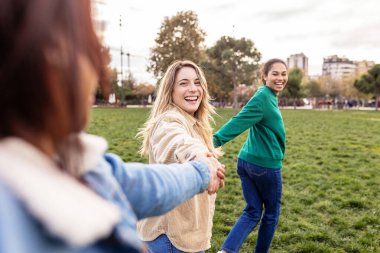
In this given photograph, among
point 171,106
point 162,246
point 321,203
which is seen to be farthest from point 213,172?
point 321,203

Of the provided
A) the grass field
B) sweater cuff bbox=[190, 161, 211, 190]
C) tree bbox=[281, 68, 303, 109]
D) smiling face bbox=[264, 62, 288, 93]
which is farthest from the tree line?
sweater cuff bbox=[190, 161, 211, 190]

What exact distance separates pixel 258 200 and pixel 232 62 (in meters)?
45.7

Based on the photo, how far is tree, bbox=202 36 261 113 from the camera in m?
48.5

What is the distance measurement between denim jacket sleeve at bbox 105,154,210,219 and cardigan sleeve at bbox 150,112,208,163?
0.56m

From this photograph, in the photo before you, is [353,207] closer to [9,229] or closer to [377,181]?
[377,181]

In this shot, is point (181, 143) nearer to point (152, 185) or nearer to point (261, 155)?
point (152, 185)

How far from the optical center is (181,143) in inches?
83.3

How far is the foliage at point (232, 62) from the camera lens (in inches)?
1911

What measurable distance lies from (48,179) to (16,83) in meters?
0.18

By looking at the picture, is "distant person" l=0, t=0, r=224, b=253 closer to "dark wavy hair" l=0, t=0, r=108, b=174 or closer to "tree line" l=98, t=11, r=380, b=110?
"dark wavy hair" l=0, t=0, r=108, b=174

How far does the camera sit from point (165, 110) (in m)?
2.79

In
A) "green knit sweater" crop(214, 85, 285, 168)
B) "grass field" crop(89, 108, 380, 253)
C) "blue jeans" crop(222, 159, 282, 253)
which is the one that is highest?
"green knit sweater" crop(214, 85, 285, 168)

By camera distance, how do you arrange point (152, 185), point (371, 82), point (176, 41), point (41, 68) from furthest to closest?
point (371, 82), point (176, 41), point (152, 185), point (41, 68)

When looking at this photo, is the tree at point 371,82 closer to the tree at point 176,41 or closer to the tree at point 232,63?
the tree at point 232,63
